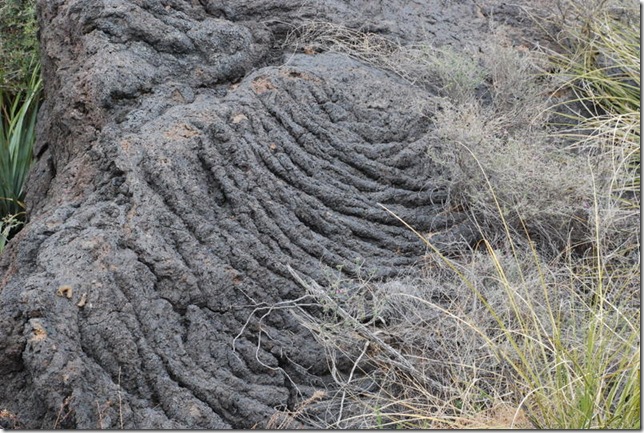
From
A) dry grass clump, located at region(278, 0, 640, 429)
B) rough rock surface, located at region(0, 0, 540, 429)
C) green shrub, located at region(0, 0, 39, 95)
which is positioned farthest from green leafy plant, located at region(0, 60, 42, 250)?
dry grass clump, located at region(278, 0, 640, 429)

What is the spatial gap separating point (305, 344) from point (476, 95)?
187 centimetres

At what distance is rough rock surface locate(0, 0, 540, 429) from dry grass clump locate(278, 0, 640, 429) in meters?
0.16

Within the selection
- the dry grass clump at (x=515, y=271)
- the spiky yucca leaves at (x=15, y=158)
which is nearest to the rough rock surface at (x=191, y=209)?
the dry grass clump at (x=515, y=271)

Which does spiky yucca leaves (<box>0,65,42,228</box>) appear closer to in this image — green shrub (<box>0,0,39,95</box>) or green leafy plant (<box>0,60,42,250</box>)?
green leafy plant (<box>0,60,42,250</box>)

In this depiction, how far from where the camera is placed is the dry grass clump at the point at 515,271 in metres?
3.12

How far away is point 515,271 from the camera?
3.74m

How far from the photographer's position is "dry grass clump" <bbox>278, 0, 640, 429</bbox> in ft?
10.3

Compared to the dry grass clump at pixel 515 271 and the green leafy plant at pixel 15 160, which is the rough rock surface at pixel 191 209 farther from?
the green leafy plant at pixel 15 160

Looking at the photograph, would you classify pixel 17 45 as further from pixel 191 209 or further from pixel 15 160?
pixel 191 209

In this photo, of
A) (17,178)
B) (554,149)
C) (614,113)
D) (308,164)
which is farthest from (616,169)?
(17,178)

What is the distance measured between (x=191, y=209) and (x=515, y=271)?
1.37m

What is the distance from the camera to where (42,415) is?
2.98 meters

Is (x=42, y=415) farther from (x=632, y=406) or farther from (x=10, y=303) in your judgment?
(x=632, y=406)

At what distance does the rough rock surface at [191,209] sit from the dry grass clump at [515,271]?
0.16m
